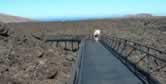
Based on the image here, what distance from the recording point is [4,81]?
48.9ft

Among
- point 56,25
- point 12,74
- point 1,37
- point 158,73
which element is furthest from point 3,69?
point 56,25

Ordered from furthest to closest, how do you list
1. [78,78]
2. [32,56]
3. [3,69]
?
[32,56] < [3,69] < [78,78]

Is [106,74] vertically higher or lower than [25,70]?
higher

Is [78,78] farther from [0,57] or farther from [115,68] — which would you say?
[0,57]

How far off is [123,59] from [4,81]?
22.4 feet

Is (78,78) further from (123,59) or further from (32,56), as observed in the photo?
(32,56)

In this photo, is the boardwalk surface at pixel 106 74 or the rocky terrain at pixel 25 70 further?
the rocky terrain at pixel 25 70

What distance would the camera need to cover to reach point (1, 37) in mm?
25969

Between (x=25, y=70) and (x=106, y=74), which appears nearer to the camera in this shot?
(x=106, y=74)

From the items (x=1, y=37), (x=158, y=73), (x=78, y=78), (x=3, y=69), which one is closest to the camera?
(x=158, y=73)

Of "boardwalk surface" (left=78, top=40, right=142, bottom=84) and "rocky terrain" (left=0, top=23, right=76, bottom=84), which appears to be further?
"rocky terrain" (left=0, top=23, right=76, bottom=84)

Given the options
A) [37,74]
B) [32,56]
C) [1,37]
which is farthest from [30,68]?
[1,37]

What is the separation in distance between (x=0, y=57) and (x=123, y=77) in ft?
23.0

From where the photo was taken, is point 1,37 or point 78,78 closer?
point 78,78
